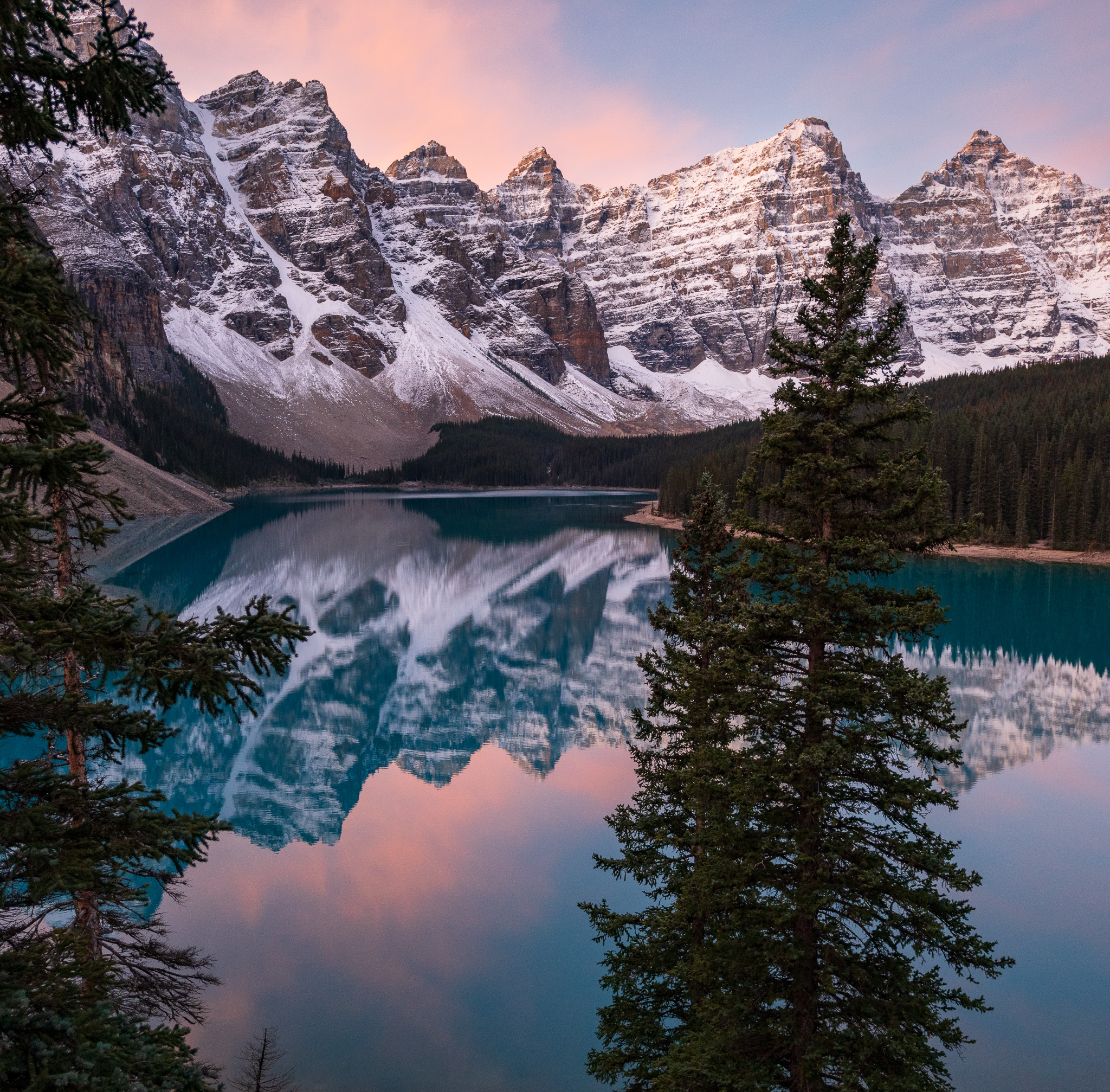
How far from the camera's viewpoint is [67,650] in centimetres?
539

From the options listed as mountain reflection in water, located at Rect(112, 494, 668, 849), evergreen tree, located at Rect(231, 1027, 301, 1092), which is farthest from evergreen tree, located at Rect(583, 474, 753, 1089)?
mountain reflection in water, located at Rect(112, 494, 668, 849)

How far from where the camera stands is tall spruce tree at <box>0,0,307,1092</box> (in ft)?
15.3

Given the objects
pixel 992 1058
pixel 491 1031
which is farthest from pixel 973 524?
pixel 491 1031

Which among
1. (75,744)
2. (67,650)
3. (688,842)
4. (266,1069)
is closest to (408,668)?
(266,1069)

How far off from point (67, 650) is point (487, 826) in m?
20.6

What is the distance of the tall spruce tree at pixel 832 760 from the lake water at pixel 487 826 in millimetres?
6323

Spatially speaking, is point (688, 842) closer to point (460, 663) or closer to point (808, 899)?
point (808, 899)

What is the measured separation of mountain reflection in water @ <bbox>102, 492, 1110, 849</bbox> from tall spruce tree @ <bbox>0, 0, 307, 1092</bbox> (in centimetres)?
145

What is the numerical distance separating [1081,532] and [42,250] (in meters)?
91.5

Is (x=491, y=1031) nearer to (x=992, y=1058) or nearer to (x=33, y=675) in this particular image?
(x=992, y=1058)

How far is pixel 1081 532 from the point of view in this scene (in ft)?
255

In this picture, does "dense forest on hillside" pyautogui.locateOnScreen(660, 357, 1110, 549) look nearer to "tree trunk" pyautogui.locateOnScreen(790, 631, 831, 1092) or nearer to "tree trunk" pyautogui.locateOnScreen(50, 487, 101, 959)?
"tree trunk" pyautogui.locateOnScreen(790, 631, 831, 1092)

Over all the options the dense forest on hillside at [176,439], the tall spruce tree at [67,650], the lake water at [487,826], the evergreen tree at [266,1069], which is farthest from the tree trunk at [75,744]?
the dense forest on hillside at [176,439]

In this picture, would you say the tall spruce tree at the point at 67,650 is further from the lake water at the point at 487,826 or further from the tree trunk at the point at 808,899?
the lake water at the point at 487,826
